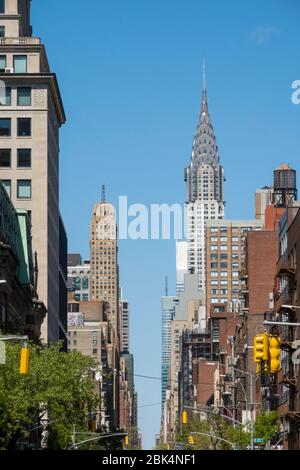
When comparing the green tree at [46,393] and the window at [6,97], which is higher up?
the window at [6,97]

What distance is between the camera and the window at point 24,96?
151500mm

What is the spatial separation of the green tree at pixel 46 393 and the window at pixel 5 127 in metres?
57.9

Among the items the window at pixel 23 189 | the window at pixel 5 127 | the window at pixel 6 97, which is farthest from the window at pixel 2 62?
the window at pixel 23 189

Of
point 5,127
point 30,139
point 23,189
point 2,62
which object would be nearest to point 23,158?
point 30,139

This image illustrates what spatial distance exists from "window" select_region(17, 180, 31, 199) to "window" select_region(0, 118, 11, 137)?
17.6 ft

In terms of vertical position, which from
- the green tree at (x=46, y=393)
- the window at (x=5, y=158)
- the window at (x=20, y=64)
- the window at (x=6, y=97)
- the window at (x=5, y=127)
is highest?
the window at (x=20, y=64)

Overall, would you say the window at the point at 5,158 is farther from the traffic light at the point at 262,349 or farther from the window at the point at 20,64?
the traffic light at the point at 262,349

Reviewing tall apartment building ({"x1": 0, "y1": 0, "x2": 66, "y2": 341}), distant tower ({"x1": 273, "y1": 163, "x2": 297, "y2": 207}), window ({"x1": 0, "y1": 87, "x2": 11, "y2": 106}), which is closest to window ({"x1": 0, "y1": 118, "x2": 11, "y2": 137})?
tall apartment building ({"x1": 0, "y1": 0, "x2": 66, "y2": 341})

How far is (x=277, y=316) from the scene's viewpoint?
385 feet

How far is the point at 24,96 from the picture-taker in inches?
5969

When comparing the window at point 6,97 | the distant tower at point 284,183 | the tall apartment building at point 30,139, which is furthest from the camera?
the distant tower at point 284,183

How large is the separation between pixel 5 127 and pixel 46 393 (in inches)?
2965

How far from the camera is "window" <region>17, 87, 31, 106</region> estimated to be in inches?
5965
